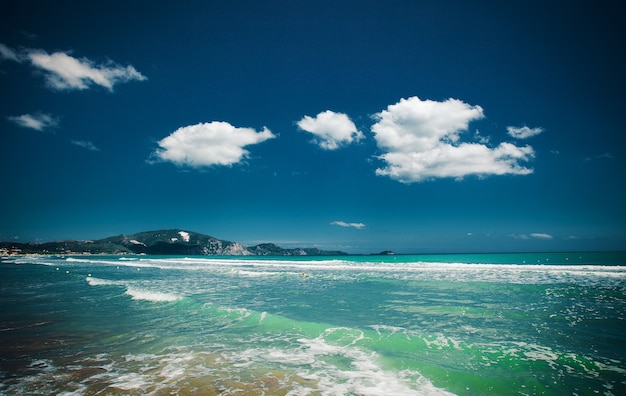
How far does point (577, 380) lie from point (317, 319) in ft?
29.9

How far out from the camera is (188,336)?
438 inches

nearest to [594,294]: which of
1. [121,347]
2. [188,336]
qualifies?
[188,336]

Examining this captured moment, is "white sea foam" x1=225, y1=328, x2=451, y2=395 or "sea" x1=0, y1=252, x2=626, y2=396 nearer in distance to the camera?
"white sea foam" x1=225, y1=328, x2=451, y2=395

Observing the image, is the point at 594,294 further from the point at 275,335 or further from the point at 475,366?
the point at 275,335

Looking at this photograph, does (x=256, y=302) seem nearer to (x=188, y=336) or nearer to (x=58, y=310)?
(x=188, y=336)

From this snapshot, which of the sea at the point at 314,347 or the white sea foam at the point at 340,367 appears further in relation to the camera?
the sea at the point at 314,347

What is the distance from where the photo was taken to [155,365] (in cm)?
823

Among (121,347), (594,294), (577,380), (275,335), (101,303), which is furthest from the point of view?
(594,294)

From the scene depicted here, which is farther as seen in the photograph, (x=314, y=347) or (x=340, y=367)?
(x=314, y=347)

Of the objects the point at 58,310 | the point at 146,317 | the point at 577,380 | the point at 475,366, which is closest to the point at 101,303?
the point at 58,310

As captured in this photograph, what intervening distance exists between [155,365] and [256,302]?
33.6 feet

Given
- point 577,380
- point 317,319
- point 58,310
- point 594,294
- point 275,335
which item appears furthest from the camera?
point 594,294

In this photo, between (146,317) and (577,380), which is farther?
(146,317)

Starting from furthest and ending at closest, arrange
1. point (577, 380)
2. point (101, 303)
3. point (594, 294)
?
1. point (594, 294)
2. point (101, 303)
3. point (577, 380)
